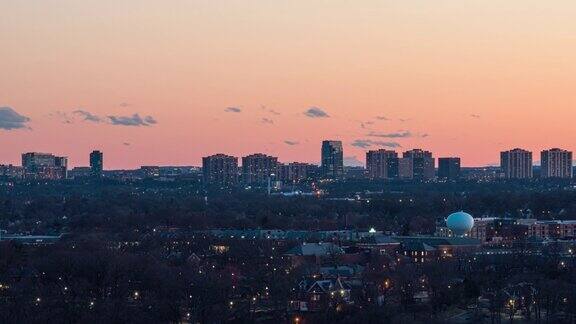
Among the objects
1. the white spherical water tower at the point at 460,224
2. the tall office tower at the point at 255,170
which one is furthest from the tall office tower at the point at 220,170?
the white spherical water tower at the point at 460,224

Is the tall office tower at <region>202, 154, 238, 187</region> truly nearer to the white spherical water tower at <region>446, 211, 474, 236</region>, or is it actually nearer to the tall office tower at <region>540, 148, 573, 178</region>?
the tall office tower at <region>540, 148, 573, 178</region>

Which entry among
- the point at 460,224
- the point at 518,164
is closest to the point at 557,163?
the point at 518,164

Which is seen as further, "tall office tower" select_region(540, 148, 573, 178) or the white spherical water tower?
"tall office tower" select_region(540, 148, 573, 178)

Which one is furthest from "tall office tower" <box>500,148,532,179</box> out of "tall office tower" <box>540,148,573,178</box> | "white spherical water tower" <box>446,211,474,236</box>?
"white spherical water tower" <box>446,211,474,236</box>

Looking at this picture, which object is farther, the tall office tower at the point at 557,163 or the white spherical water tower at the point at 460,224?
the tall office tower at the point at 557,163

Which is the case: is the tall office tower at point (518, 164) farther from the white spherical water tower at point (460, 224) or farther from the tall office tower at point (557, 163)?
the white spherical water tower at point (460, 224)

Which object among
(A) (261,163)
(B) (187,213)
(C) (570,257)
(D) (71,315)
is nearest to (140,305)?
(D) (71,315)

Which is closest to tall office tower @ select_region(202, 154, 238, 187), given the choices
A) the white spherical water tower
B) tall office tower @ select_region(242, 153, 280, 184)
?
tall office tower @ select_region(242, 153, 280, 184)

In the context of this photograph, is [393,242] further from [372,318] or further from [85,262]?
[372,318]
